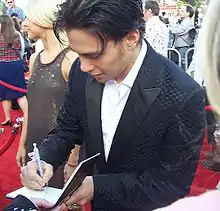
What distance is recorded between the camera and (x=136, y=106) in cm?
142

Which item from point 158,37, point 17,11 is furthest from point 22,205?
point 17,11

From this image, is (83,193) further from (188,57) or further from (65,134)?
(188,57)

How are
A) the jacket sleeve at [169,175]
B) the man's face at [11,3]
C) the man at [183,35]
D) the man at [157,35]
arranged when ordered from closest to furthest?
the jacket sleeve at [169,175] < the man at [157,35] < the man at [183,35] < the man's face at [11,3]

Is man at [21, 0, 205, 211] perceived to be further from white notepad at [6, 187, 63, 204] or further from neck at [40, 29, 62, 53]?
neck at [40, 29, 62, 53]

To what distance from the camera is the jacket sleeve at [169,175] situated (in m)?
1.39

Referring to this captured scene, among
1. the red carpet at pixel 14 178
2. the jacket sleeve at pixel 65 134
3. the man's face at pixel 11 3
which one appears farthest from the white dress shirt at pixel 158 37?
the man's face at pixel 11 3

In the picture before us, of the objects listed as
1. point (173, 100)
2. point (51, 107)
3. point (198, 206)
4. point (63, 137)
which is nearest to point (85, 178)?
point (63, 137)

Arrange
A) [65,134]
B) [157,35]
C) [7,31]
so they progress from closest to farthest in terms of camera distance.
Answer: [65,134]
[7,31]
[157,35]

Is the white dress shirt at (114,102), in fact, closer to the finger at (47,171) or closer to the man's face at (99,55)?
the man's face at (99,55)

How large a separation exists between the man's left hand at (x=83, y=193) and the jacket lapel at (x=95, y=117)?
98 millimetres

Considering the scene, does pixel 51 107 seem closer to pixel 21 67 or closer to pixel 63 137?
pixel 63 137

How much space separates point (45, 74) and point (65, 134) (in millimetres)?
675

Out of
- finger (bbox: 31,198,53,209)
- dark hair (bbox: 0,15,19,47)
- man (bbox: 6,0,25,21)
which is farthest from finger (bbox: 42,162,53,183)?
man (bbox: 6,0,25,21)

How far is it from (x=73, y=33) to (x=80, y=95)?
27 cm
